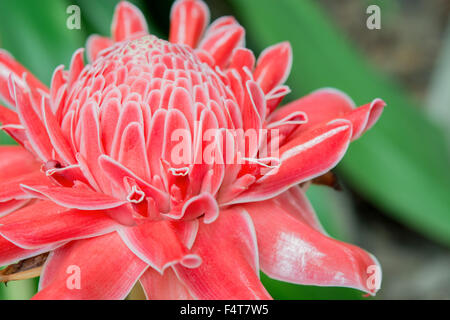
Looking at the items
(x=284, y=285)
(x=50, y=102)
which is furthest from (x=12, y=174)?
(x=284, y=285)

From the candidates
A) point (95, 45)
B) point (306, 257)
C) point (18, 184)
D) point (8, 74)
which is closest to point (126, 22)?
point (95, 45)

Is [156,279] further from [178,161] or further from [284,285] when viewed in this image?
[284,285]

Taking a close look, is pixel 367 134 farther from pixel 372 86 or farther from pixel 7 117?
pixel 7 117

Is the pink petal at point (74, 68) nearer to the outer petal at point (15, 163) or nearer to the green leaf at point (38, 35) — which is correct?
the outer petal at point (15, 163)

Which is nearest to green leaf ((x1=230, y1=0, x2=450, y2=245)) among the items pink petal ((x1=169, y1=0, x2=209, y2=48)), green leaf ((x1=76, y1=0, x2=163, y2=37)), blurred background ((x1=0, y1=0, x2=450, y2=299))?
blurred background ((x1=0, y1=0, x2=450, y2=299))

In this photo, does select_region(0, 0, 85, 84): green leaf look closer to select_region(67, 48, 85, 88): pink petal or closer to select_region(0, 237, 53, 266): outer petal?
select_region(67, 48, 85, 88): pink petal

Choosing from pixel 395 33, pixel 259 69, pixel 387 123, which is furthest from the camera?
pixel 395 33
